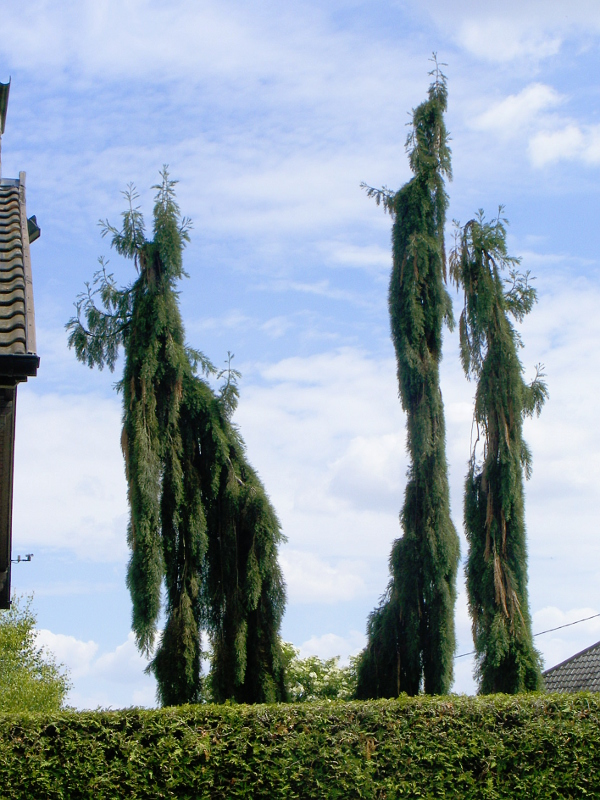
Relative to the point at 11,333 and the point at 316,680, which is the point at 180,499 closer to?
the point at 316,680

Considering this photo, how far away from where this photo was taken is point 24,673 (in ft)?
90.7

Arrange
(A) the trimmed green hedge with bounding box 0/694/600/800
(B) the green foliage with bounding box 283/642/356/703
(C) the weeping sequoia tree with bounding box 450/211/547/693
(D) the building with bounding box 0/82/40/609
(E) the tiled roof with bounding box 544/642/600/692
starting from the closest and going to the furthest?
1. (D) the building with bounding box 0/82/40/609
2. (A) the trimmed green hedge with bounding box 0/694/600/800
3. (C) the weeping sequoia tree with bounding box 450/211/547/693
4. (E) the tiled roof with bounding box 544/642/600/692
5. (B) the green foliage with bounding box 283/642/356/703

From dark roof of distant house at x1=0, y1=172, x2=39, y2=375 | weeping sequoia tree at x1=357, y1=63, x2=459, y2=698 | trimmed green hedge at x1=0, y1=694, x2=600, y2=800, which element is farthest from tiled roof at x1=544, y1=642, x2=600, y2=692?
dark roof of distant house at x1=0, y1=172, x2=39, y2=375

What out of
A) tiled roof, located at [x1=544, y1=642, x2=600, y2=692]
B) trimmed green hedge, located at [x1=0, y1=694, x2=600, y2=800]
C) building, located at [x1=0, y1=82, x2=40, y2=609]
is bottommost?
trimmed green hedge, located at [x1=0, y1=694, x2=600, y2=800]

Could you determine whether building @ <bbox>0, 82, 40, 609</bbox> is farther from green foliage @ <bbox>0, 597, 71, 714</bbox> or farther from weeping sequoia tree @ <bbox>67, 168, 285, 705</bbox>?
green foliage @ <bbox>0, 597, 71, 714</bbox>

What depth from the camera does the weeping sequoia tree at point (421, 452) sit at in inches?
580

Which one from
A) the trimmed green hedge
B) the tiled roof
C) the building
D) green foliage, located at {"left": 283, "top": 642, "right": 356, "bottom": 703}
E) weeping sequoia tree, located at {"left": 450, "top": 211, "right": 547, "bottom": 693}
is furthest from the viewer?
green foliage, located at {"left": 283, "top": 642, "right": 356, "bottom": 703}

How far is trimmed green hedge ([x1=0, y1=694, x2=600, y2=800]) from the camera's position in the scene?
8875mm

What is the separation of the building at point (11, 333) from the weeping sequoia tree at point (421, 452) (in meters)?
7.06

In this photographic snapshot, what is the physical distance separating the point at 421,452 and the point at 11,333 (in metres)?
Result: 10.3

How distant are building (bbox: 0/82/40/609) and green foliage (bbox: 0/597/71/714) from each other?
18.0 meters

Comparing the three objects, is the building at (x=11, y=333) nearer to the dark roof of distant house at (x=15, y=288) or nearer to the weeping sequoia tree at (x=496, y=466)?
the dark roof of distant house at (x=15, y=288)

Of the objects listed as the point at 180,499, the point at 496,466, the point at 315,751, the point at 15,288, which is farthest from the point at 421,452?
the point at 15,288

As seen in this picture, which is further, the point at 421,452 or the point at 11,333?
the point at 421,452
